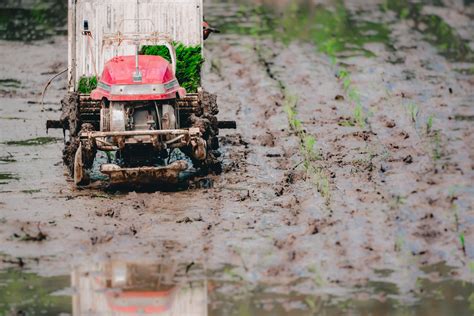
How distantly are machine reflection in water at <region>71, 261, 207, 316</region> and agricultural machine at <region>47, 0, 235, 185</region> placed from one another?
2.36 metres

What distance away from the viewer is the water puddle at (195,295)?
31.4 ft

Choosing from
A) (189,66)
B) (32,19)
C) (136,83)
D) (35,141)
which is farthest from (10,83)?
(136,83)

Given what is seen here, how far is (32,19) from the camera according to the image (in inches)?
971

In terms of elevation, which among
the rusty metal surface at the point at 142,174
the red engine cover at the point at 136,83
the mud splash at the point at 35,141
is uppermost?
the red engine cover at the point at 136,83

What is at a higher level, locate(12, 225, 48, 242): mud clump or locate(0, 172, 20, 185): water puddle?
locate(12, 225, 48, 242): mud clump

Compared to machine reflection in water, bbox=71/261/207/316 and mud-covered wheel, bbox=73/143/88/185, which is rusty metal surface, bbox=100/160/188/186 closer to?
mud-covered wheel, bbox=73/143/88/185

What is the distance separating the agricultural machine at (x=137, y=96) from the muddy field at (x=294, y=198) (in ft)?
1.15

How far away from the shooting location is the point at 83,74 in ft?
47.6

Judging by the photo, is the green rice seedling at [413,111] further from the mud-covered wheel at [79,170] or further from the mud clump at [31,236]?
the mud clump at [31,236]

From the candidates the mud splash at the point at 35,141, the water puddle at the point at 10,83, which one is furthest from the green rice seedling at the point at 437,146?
the water puddle at the point at 10,83

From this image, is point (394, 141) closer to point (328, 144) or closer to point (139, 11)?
point (328, 144)

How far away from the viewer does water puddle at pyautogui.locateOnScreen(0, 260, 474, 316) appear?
9562mm

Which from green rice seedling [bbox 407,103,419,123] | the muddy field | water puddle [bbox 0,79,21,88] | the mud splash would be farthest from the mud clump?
water puddle [bbox 0,79,21,88]

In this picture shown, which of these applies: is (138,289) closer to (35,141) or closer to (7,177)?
(7,177)
